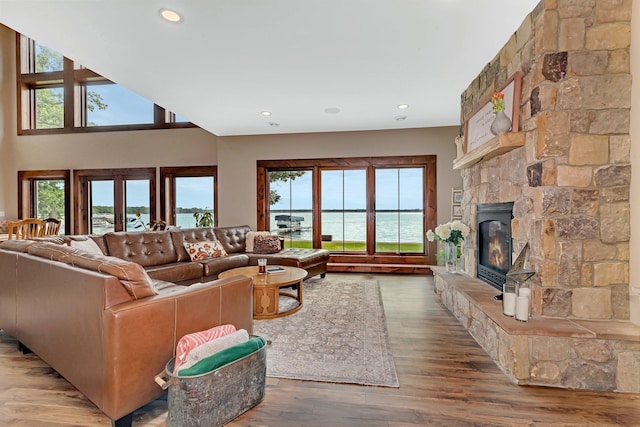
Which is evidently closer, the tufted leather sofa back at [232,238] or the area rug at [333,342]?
the area rug at [333,342]

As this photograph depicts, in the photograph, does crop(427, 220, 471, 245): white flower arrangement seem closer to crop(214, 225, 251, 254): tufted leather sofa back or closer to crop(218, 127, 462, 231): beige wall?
crop(218, 127, 462, 231): beige wall

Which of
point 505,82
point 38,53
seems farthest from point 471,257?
point 38,53

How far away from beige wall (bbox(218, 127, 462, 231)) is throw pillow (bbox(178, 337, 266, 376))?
A: 4428mm

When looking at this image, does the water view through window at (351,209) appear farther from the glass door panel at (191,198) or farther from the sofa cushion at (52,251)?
the sofa cushion at (52,251)

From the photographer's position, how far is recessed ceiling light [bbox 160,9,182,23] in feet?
7.33

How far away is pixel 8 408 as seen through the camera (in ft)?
5.54

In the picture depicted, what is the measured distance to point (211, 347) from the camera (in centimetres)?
156

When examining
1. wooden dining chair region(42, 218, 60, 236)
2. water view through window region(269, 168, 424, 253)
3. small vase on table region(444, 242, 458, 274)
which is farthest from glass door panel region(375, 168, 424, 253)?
wooden dining chair region(42, 218, 60, 236)

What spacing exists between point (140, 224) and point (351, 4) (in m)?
6.27

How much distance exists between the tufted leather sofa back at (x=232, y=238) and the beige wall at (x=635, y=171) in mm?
4514

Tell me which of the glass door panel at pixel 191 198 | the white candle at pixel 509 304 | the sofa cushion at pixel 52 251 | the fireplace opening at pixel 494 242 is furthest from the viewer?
the glass door panel at pixel 191 198

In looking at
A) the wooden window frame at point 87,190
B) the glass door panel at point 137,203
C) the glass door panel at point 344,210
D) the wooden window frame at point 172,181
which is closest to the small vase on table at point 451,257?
the glass door panel at point 344,210

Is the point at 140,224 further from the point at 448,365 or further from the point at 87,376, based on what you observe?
the point at 448,365

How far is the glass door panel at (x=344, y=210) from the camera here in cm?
579
